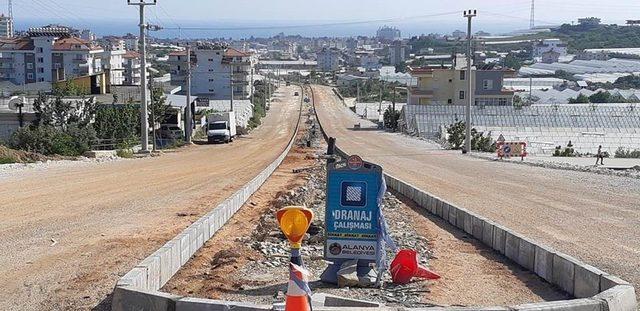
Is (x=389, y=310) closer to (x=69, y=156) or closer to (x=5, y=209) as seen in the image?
(x=5, y=209)

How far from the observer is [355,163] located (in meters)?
10.9

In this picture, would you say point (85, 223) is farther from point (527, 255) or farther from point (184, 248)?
point (527, 255)

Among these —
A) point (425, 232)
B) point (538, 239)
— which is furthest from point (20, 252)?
point (538, 239)

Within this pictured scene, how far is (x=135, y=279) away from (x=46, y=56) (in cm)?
12396

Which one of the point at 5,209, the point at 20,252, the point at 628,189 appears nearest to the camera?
the point at 20,252

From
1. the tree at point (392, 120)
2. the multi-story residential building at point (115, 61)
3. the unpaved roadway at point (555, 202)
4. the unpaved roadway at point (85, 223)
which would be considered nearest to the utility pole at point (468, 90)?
the unpaved roadway at point (555, 202)

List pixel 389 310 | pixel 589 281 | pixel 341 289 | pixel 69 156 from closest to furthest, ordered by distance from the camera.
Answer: pixel 389 310
pixel 589 281
pixel 341 289
pixel 69 156

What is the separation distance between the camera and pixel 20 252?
12.3m

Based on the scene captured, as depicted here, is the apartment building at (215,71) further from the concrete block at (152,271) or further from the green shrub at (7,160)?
the concrete block at (152,271)

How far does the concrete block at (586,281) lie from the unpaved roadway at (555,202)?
3.65 feet

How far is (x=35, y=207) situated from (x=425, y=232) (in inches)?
322

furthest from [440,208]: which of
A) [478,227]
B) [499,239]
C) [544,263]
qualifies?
[544,263]

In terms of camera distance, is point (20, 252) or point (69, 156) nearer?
point (20, 252)

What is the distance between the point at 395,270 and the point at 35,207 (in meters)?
9.63
